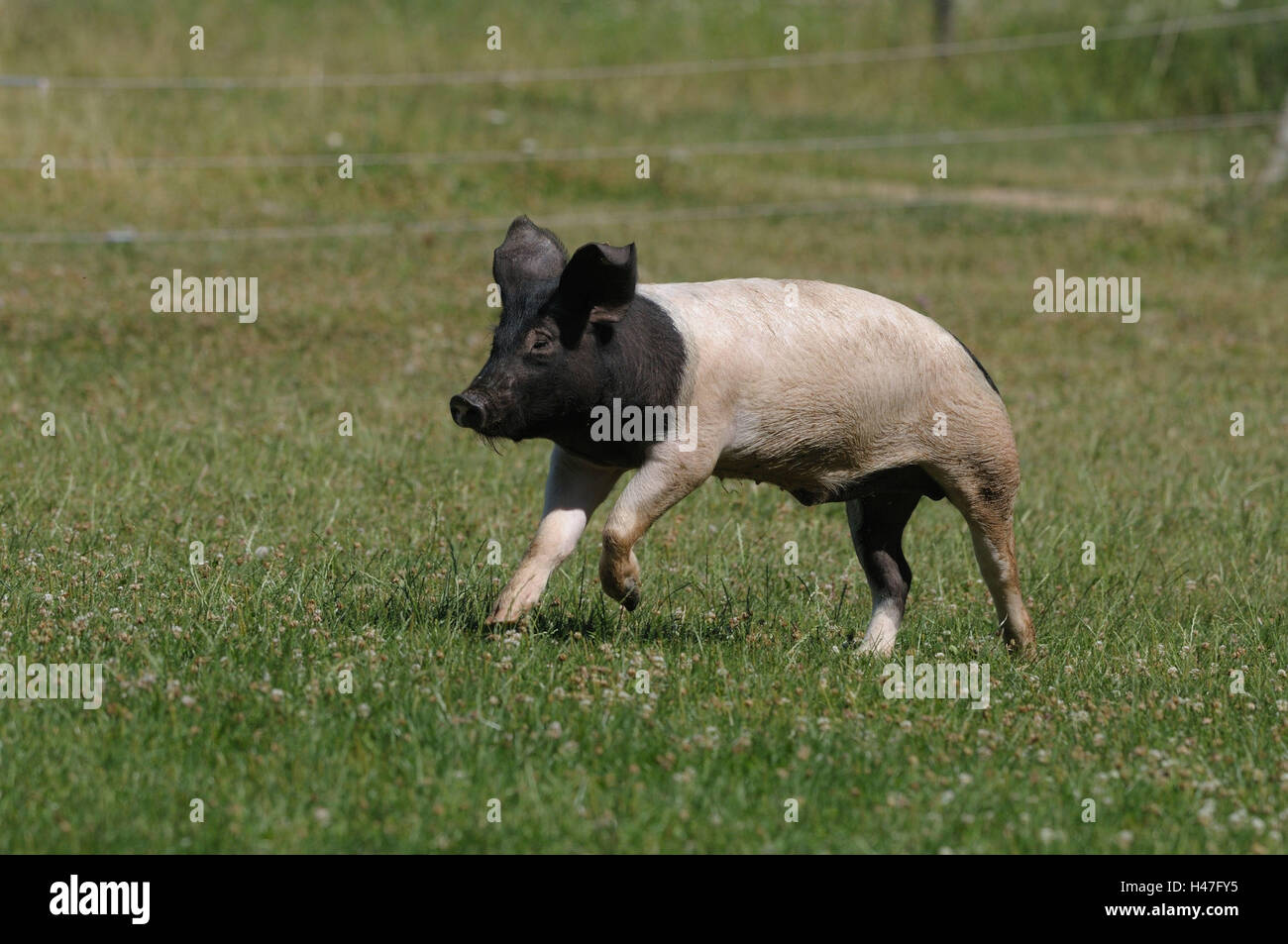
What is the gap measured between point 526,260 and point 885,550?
1976 millimetres

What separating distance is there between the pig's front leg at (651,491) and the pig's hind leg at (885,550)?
3.81 feet

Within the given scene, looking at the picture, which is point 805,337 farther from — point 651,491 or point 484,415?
point 484,415

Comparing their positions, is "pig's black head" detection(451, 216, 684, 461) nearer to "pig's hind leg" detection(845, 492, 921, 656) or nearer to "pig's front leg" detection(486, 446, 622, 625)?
"pig's front leg" detection(486, 446, 622, 625)

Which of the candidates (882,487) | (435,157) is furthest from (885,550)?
(435,157)

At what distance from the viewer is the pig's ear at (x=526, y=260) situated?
5902 mm

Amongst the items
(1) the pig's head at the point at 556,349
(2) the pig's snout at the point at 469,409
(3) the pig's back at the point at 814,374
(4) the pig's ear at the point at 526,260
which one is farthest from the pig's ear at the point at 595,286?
(2) the pig's snout at the point at 469,409

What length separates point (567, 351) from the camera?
5770mm

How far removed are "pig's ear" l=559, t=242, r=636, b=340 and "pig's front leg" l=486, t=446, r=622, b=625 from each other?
544 mm

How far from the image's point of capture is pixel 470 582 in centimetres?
685

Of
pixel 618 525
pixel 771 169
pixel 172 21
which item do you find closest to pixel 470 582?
pixel 618 525
